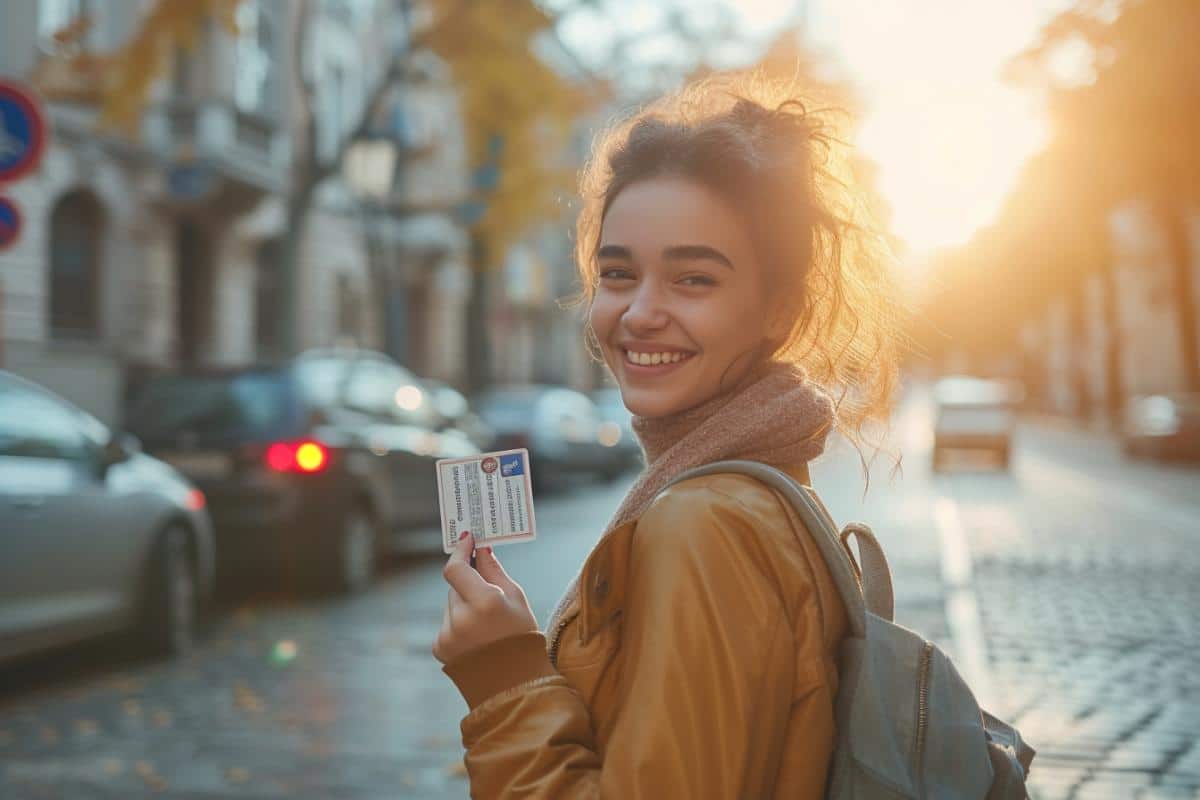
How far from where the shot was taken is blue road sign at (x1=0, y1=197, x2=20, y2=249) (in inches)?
349

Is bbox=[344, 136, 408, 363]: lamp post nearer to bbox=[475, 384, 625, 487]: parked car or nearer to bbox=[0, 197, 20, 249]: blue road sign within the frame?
bbox=[475, 384, 625, 487]: parked car

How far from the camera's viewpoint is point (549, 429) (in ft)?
69.2

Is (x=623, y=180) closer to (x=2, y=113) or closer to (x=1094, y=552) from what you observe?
(x=2, y=113)

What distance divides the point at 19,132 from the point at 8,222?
0.57m

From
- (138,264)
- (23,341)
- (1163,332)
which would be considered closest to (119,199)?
(138,264)

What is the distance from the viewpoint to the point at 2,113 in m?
8.74

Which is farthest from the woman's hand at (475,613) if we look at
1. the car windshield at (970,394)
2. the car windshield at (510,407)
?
the car windshield at (970,394)

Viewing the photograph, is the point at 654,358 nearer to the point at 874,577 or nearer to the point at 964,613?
the point at 874,577

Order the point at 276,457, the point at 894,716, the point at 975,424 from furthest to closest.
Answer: the point at 975,424 < the point at 276,457 < the point at 894,716

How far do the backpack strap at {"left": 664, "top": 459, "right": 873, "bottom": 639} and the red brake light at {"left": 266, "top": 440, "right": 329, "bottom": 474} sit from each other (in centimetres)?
847

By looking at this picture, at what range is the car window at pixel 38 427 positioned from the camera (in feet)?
22.3

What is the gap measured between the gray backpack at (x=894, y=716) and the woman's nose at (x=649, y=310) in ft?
0.83

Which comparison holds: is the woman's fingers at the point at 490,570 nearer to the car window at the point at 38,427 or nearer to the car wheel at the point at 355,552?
the car window at the point at 38,427

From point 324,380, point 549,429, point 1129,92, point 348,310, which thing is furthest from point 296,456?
point 348,310
